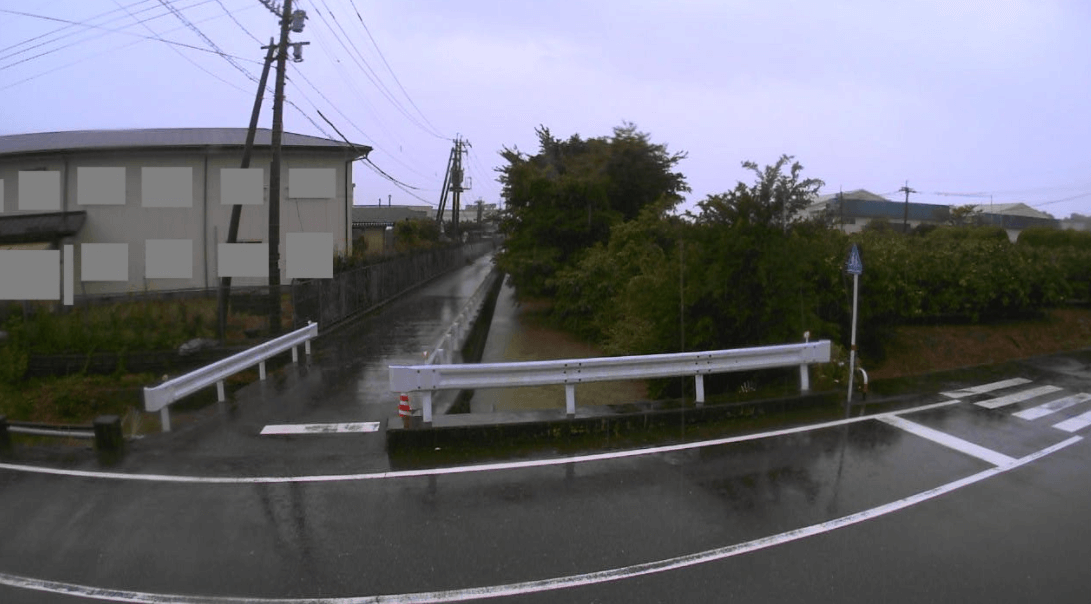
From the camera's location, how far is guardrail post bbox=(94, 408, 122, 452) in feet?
26.1

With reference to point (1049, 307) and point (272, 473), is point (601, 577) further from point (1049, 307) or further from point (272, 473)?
point (1049, 307)

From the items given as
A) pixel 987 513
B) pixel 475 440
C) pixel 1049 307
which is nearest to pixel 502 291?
pixel 1049 307

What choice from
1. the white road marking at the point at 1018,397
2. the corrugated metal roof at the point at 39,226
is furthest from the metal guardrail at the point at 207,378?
the corrugated metal roof at the point at 39,226

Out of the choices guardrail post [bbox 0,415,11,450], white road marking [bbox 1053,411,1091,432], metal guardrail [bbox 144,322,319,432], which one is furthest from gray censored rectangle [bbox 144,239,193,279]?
white road marking [bbox 1053,411,1091,432]

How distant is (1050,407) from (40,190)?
97.7ft

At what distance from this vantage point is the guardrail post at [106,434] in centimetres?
796

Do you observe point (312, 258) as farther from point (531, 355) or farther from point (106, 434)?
point (106, 434)

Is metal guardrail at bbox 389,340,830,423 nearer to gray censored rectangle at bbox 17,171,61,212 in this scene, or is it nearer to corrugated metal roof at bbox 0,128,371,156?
corrugated metal roof at bbox 0,128,371,156

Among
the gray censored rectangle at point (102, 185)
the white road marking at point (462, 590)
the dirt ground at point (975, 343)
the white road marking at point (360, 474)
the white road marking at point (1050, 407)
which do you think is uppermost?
the gray censored rectangle at point (102, 185)

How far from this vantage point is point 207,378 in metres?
9.88

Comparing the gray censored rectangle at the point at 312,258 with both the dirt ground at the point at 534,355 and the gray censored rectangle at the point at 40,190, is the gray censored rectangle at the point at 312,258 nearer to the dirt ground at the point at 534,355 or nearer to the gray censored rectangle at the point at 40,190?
the dirt ground at the point at 534,355

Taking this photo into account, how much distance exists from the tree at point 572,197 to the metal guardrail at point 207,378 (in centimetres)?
1167

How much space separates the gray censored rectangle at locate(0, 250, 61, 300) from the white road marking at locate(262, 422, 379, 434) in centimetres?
1161

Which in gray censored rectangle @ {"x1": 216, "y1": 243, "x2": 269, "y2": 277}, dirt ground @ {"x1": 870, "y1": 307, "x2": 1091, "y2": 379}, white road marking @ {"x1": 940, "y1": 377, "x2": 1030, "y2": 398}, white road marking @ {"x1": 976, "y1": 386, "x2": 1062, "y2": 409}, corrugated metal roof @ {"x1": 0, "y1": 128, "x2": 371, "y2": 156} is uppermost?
corrugated metal roof @ {"x1": 0, "y1": 128, "x2": 371, "y2": 156}
